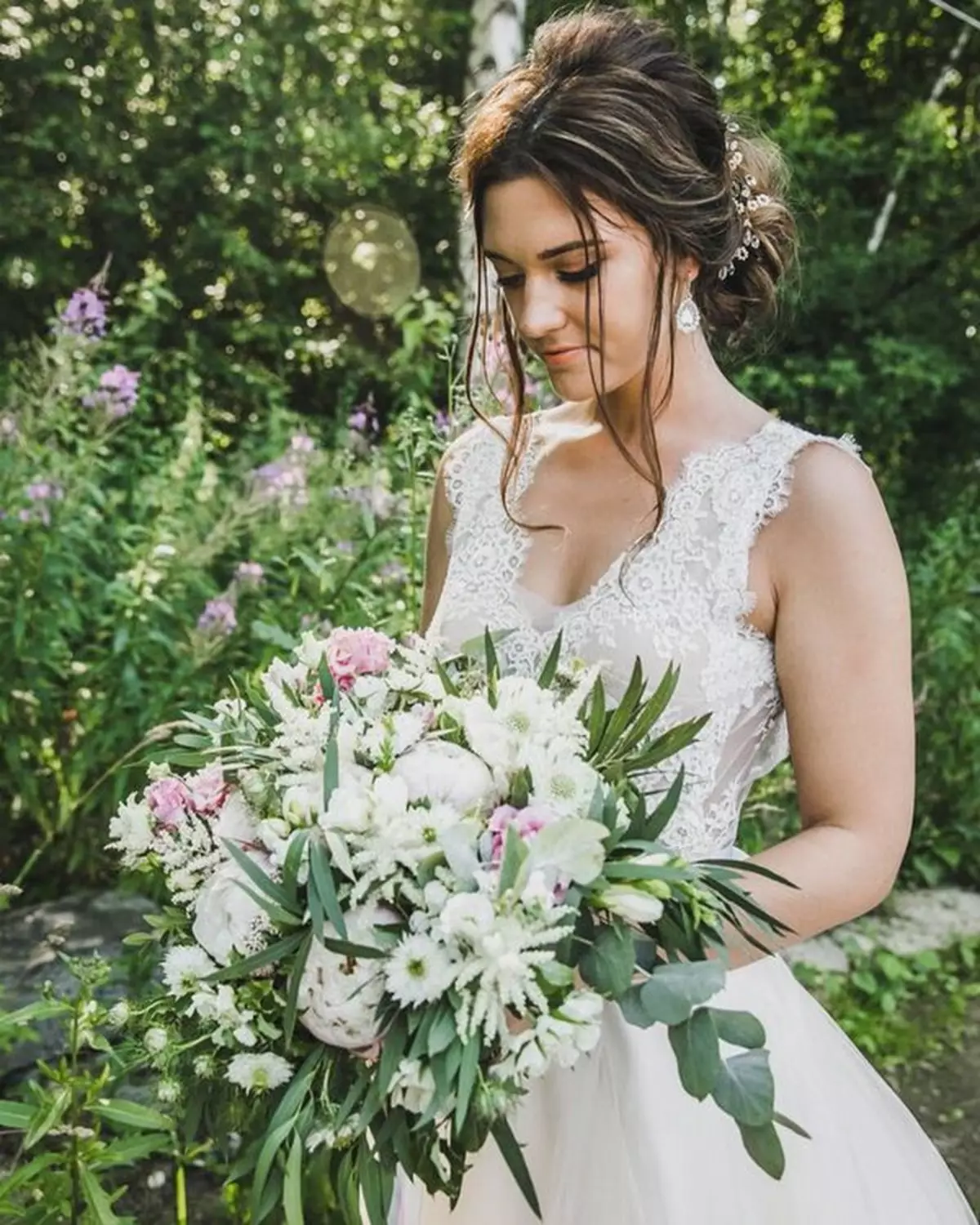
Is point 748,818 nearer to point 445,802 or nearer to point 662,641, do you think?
point 662,641

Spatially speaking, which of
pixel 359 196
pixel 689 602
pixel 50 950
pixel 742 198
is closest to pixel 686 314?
pixel 742 198

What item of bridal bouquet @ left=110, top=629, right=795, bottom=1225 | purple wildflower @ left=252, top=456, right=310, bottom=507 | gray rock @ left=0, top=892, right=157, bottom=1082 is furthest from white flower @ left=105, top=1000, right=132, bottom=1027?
purple wildflower @ left=252, top=456, right=310, bottom=507

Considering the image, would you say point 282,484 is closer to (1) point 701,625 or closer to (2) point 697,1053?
(1) point 701,625

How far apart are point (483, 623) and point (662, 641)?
25cm

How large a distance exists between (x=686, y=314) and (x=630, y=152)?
0.26m

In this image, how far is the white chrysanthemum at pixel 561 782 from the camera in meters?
1.11

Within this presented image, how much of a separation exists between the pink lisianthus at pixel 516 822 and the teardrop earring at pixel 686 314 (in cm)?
91

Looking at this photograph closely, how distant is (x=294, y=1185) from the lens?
109cm

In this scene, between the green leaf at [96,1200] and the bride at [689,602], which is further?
the green leaf at [96,1200]

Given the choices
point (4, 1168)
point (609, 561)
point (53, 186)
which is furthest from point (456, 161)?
point (53, 186)

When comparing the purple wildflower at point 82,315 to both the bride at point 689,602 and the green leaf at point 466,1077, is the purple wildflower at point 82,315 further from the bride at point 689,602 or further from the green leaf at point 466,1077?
the green leaf at point 466,1077

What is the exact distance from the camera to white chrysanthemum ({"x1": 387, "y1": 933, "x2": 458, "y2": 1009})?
3.46ft

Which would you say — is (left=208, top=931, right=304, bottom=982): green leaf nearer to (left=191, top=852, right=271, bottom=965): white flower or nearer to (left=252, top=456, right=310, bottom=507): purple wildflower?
(left=191, top=852, right=271, bottom=965): white flower

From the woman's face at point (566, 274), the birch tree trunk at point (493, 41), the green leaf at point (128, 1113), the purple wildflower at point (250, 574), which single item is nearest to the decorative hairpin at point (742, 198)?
the woman's face at point (566, 274)
